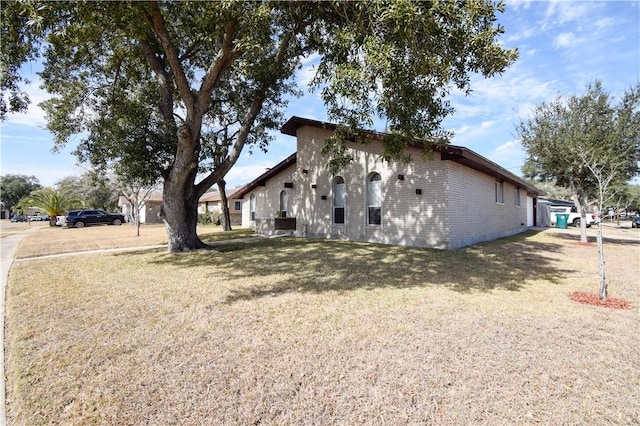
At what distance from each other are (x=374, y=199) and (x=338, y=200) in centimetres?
191

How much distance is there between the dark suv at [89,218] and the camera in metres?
29.6

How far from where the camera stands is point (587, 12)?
803 cm

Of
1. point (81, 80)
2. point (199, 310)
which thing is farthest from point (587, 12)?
point (81, 80)

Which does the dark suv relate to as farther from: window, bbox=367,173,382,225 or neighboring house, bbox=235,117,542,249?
window, bbox=367,173,382,225

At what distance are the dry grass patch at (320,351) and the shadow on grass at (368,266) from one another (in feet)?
0.36

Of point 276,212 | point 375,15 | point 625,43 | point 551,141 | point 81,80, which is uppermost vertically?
point 81,80

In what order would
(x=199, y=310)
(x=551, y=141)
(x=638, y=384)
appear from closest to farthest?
1. (x=638, y=384)
2. (x=199, y=310)
3. (x=551, y=141)

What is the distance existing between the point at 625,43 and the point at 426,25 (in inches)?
269

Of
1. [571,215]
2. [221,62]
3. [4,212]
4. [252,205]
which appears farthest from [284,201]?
[4,212]

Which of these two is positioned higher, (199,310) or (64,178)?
(64,178)

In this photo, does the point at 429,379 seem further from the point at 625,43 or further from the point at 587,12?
the point at 625,43

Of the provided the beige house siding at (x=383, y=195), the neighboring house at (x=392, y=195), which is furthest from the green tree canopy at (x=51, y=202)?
the beige house siding at (x=383, y=195)

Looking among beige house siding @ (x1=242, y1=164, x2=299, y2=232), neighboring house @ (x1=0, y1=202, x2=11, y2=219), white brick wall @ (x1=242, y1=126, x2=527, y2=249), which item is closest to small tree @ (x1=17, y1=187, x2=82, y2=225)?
beige house siding @ (x1=242, y1=164, x2=299, y2=232)

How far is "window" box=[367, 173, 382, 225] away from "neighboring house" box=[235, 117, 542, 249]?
4 centimetres
